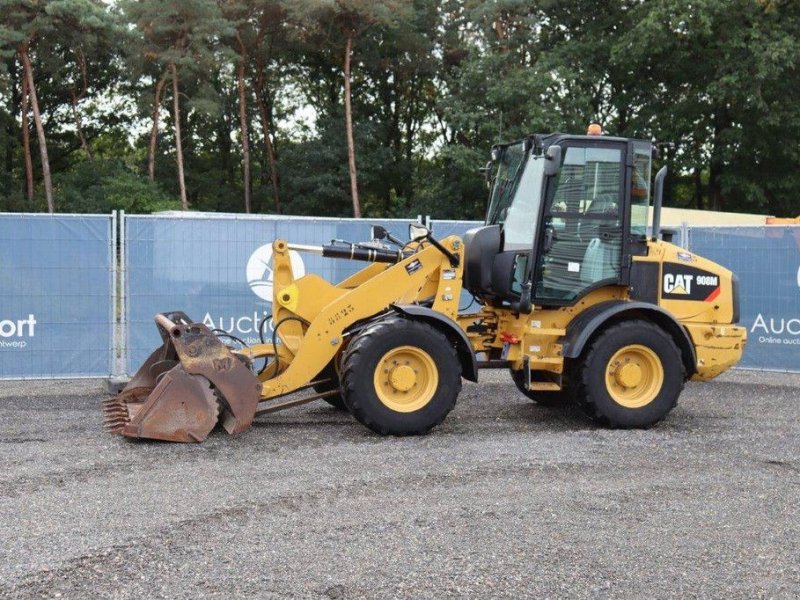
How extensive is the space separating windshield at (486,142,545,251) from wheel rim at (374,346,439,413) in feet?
4.59

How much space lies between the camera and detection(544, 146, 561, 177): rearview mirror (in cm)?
756

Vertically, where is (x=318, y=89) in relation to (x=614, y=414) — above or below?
above

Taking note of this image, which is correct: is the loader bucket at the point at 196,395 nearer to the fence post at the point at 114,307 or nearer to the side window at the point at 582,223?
the side window at the point at 582,223

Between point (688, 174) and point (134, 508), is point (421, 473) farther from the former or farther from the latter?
point (688, 174)

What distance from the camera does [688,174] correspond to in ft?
111

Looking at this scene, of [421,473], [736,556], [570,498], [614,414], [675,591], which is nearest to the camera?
[675,591]

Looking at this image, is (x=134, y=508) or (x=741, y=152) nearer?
(x=134, y=508)

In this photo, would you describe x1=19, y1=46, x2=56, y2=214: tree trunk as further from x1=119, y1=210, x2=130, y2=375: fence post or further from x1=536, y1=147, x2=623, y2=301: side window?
x1=536, y1=147, x2=623, y2=301: side window

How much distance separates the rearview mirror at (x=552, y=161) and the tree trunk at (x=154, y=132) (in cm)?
2969

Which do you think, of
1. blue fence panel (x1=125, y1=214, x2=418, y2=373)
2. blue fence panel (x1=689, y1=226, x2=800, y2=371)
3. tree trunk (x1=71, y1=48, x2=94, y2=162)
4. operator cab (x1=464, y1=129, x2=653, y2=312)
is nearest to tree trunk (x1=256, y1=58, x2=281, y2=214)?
tree trunk (x1=71, y1=48, x2=94, y2=162)

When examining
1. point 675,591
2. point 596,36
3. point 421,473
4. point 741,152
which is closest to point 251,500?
point 421,473

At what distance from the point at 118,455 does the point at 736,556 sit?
4.37 m

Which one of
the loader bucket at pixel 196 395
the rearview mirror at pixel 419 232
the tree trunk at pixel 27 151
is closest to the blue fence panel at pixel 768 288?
the rearview mirror at pixel 419 232

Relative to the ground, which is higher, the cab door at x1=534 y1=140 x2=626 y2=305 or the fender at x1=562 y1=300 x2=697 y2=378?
the cab door at x1=534 y1=140 x2=626 y2=305
